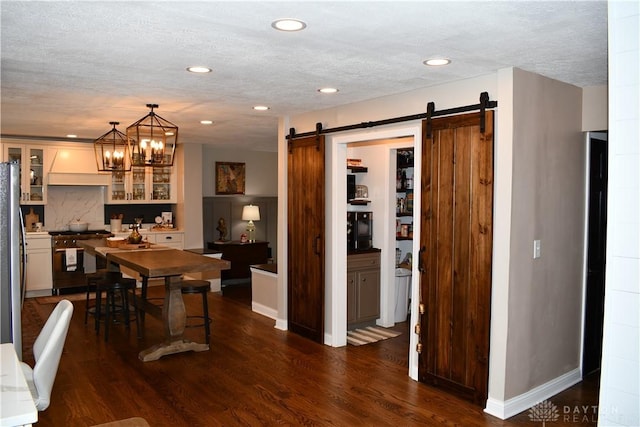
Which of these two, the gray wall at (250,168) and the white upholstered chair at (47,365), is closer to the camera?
the white upholstered chair at (47,365)

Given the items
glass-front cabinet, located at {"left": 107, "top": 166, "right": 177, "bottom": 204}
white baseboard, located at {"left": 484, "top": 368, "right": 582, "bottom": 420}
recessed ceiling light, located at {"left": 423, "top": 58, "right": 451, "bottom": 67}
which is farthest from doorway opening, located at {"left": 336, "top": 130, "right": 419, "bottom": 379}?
glass-front cabinet, located at {"left": 107, "top": 166, "right": 177, "bottom": 204}

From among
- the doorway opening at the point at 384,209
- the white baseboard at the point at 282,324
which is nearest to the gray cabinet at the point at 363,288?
the doorway opening at the point at 384,209

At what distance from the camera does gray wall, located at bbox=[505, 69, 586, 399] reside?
363 cm

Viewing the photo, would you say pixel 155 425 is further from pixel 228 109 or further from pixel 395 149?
pixel 395 149

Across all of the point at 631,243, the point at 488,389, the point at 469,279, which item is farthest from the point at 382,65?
the point at 488,389

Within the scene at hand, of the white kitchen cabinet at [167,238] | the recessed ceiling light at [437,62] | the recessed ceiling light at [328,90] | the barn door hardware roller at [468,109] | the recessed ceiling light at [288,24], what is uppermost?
the recessed ceiling light at [328,90]

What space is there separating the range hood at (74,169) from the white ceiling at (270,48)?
3177 millimetres

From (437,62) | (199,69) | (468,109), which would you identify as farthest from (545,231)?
(199,69)

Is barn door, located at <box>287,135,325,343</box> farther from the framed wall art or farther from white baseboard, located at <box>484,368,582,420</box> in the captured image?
the framed wall art

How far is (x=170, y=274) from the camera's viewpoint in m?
4.42

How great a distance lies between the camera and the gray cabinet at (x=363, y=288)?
5.71 meters

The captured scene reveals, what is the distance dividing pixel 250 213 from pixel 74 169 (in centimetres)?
289

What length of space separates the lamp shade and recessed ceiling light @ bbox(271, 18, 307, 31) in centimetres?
676

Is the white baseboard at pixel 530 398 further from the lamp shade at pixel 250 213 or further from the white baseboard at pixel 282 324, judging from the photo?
the lamp shade at pixel 250 213
